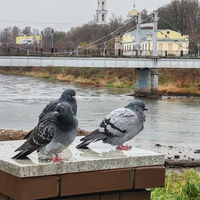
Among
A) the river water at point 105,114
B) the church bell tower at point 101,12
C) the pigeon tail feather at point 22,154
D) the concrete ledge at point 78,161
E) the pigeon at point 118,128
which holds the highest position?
the church bell tower at point 101,12

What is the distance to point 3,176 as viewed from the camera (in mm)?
4852

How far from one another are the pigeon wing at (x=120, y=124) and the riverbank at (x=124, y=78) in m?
44.1

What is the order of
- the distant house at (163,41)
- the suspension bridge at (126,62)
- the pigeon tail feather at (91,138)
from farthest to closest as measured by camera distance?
the distant house at (163,41) → the suspension bridge at (126,62) → the pigeon tail feather at (91,138)

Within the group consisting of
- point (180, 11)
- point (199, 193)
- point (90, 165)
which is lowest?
point (199, 193)

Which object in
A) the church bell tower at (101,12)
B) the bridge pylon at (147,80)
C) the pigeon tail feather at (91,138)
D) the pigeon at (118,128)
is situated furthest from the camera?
the church bell tower at (101,12)

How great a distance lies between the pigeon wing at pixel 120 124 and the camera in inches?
235

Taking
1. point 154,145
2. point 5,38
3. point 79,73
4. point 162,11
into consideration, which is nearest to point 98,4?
point 5,38

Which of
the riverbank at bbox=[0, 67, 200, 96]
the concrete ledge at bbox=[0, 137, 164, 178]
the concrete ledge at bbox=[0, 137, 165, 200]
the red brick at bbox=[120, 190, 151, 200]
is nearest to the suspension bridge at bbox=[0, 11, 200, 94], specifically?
the riverbank at bbox=[0, 67, 200, 96]

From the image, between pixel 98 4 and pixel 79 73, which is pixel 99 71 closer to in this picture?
pixel 79 73

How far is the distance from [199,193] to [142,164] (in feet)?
7.10

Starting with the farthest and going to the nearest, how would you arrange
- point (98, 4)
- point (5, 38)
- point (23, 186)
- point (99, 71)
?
1. point (98, 4)
2. point (5, 38)
3. point (99, 71)
4. point (23, 186)

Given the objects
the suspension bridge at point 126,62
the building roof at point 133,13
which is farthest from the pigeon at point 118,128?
the building roof at point 133,13

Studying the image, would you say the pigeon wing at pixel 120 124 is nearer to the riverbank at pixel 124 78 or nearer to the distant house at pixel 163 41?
the riverbank at pixel 124 78

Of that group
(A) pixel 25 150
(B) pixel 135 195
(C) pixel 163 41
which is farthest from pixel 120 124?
(C) pixel 163 41
